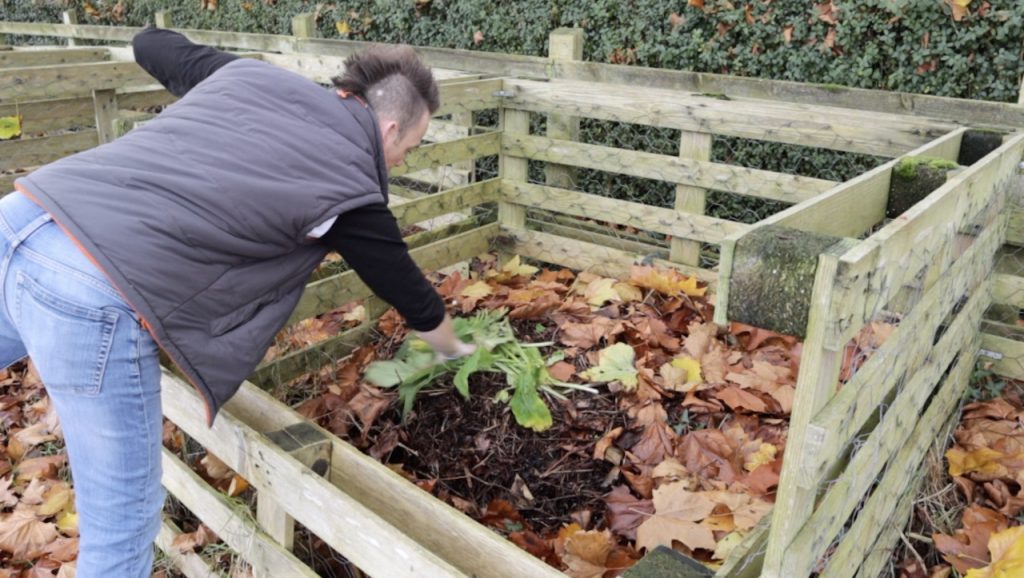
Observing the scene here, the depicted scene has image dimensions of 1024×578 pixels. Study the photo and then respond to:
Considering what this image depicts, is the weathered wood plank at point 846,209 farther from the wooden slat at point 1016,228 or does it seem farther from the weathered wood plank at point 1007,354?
A: the weathered wood plank at point 1007,354

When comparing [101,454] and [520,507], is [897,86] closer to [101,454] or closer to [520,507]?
[520,507]

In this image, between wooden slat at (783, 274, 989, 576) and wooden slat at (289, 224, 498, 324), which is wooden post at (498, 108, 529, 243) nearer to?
wooden slat at (289, 224, 498, 324)

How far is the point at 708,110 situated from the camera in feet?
12.2

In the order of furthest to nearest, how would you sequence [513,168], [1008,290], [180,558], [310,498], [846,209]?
[513,168] < [1008,290] < [180,558] < [310,498] < [846,209]

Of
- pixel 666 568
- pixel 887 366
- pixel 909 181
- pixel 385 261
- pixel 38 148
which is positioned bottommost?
pixel 666 568

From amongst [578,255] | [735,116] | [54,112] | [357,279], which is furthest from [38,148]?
[735,116]

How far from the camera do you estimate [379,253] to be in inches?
80.3

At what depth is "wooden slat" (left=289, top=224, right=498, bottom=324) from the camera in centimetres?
346

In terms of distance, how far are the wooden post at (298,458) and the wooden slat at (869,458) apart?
1.26 meters

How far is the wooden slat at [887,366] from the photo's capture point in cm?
146

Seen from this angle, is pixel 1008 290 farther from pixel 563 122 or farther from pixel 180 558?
pixel 180 558

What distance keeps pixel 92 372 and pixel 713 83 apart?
3118 mm

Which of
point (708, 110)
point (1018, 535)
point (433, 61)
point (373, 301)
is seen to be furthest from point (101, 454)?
point (433, 61)

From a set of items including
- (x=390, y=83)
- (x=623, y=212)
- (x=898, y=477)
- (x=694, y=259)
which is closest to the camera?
(x=390, y=83)
